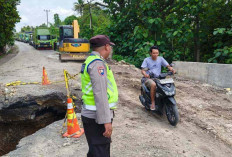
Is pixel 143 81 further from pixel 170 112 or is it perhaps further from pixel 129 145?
pixel 129 145

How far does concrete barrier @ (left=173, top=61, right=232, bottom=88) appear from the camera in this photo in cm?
728

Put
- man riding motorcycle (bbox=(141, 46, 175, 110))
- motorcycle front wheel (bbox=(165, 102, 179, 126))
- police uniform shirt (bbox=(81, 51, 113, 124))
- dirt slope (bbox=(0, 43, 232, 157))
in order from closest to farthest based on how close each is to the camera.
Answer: police uniform shirt (bbox=(81, 51, 113, 124)), dirt slope (bbox=(0, 43, 232, 157)), motorcycle front wheel (bbox=(165, 102, 179, 126)), man riding motorcycle (bbox=(141, 46, 175, 110))

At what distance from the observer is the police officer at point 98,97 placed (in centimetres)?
195

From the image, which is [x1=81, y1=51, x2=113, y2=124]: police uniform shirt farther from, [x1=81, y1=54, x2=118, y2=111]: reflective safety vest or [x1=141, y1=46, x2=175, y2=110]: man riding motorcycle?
[x1=141, y1=46, x2=175, y2=110]: man riding motorcycle

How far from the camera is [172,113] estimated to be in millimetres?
4449

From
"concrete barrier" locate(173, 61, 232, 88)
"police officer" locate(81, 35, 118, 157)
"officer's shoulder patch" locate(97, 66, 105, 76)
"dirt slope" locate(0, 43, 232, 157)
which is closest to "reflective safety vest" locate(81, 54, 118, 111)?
"police officer" locate(81, 35, 118, 157)

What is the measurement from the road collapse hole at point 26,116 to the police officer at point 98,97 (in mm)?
4456

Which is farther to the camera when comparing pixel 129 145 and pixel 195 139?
pixel 195 139

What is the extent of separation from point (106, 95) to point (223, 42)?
9.49 metres

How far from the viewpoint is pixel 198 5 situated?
10.4 meters

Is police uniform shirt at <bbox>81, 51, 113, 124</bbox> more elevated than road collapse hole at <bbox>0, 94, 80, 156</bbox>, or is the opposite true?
police uniform shirt at <bbox>81, 51, 113, 124</bbox>

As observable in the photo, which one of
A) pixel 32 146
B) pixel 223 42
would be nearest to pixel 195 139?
pixel 32 146

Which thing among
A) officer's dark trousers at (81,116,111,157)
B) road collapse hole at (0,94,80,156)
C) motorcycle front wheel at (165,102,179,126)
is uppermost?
officer's dark trousers at (81,116,111,157)

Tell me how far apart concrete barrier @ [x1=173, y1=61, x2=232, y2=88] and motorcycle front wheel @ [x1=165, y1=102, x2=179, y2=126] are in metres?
3.82
